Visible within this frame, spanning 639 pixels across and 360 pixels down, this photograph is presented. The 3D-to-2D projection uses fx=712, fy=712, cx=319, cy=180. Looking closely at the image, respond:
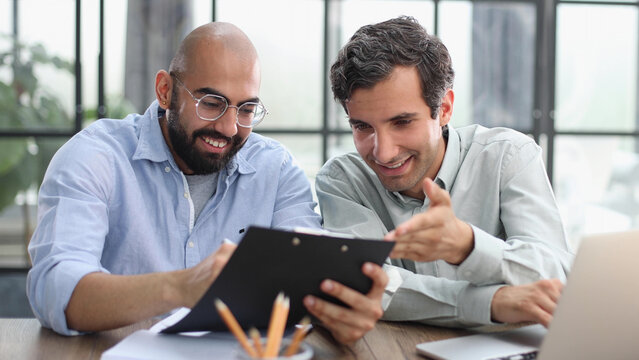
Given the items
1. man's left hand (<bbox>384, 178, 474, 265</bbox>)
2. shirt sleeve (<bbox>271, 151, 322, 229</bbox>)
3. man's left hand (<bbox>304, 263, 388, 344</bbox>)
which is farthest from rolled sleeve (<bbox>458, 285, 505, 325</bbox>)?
shirt sleeve (<bbox>271, 151, 322, 229</bbox>)

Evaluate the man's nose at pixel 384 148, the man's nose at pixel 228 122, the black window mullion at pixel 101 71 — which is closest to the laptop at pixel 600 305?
the man's nose at pixel 384 148

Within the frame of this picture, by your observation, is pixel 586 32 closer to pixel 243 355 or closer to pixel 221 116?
pixel 221 116

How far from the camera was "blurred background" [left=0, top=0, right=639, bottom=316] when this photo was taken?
13.1ft

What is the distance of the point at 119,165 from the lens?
1.89 meters

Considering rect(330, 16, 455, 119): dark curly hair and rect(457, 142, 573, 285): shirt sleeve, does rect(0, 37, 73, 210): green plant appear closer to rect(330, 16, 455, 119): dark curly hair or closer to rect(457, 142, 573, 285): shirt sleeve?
rect(330, 16, 455, 119): dark curly hair

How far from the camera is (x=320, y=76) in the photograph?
424 cm

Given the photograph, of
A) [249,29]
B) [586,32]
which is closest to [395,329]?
[249,29]

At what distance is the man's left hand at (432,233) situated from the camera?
4.42 ft

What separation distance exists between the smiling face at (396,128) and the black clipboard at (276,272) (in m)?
0.58

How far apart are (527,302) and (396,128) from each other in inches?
23.8

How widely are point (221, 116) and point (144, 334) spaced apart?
72 centimetres

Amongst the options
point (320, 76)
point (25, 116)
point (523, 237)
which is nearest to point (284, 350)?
point (523, 237)

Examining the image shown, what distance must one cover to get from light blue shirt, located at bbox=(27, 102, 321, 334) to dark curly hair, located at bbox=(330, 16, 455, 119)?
328 mm

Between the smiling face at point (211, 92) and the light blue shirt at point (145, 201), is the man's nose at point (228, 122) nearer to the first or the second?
the smiling face at point (211, 92)
